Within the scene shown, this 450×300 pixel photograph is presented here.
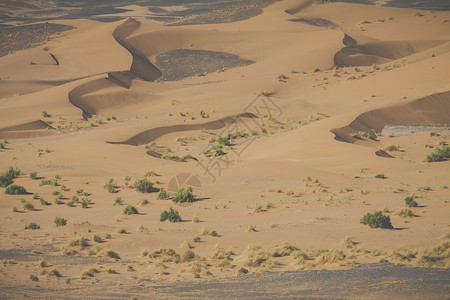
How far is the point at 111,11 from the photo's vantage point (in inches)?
5064

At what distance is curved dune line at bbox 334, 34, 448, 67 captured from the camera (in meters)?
60.8

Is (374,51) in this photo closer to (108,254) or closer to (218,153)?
(218,153)

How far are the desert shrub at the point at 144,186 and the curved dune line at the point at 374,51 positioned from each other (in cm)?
4044

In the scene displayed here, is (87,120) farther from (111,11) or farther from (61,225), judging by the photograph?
(111,11)

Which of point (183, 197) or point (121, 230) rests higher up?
point (121, 230)

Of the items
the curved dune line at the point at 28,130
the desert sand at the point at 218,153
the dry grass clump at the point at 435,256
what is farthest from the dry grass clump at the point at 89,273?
the curved dune line at the point at 28,130

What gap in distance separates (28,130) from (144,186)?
20297 millimetres

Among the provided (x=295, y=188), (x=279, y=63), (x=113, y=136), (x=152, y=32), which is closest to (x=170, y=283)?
(x=295, y=188)

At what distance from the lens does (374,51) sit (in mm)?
65625

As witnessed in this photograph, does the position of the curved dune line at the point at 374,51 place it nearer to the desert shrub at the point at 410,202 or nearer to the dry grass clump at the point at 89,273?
the desert shrub at the point at 410,202

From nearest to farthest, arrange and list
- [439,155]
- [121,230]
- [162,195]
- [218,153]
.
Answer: [121,230] < [162,195] < [439,155] < [218,153]

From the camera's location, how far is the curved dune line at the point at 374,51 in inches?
2394

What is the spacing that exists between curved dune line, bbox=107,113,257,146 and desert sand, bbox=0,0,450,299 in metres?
0.14

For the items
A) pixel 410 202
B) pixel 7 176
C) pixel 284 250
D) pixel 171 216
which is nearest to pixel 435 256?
pixel 284 250
